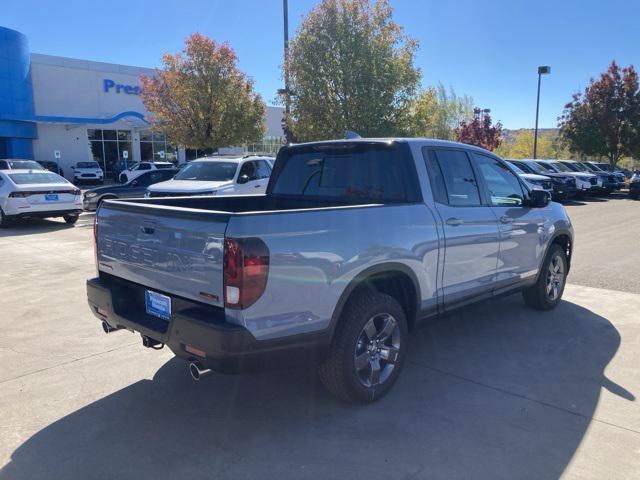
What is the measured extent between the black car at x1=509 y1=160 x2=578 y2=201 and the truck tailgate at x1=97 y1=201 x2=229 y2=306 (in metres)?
20.1

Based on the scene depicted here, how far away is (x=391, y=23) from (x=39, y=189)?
42.9 feet

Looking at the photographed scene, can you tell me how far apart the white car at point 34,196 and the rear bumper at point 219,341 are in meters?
11.0

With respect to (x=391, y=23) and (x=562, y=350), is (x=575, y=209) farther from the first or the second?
(x=562, y=350)

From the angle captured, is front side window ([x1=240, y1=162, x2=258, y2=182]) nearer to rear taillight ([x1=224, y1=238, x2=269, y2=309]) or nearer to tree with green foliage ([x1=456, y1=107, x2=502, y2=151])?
rear taillight ([x1=224, y1=238, x2=269, y2=309])

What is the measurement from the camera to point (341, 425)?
346cm

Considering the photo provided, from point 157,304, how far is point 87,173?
30.9 metres

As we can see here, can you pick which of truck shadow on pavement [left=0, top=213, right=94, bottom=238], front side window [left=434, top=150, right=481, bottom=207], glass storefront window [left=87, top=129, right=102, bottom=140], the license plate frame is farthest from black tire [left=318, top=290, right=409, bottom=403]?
glass storefront window [left=87, top=129, right=102, bottom=140]

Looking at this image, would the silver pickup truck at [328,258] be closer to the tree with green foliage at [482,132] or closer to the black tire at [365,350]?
the black tire at [365,350]

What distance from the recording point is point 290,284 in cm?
307

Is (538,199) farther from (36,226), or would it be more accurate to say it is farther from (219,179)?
(36,226)

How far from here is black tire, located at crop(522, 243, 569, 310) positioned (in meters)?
5.75

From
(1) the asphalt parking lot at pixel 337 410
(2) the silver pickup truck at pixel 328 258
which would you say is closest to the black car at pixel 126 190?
(1) the asphalt parking lot at pixel 337 410

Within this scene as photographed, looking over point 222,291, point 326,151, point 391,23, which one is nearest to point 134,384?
point 222,291

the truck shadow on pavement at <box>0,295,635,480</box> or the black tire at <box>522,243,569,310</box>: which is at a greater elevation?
the black tire at <box>522,243,569,310</box>
